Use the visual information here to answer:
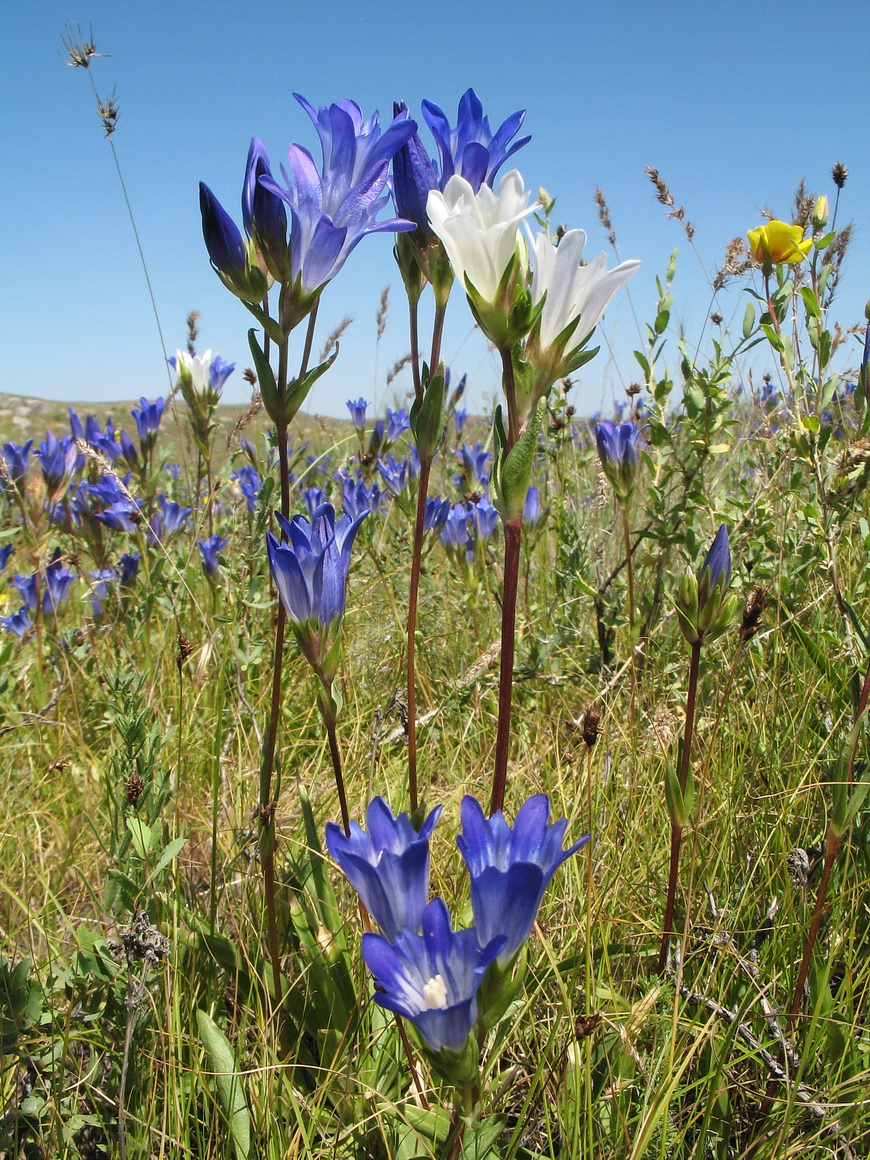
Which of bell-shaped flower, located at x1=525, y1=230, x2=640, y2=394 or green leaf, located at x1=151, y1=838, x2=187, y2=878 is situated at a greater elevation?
bell-shaped flower, located at x1=525, y1=230, x2=640, y2=394

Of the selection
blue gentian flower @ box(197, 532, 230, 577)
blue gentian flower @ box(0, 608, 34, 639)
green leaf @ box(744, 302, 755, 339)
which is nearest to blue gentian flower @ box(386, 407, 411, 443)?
blue gentian flower @ box(197, 532, 230, 577)

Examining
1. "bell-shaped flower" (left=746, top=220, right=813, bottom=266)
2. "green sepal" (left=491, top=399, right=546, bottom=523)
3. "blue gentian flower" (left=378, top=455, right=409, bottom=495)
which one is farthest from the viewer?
"blue gentian flower" (left=378, top=455, right=409, bottom=495)

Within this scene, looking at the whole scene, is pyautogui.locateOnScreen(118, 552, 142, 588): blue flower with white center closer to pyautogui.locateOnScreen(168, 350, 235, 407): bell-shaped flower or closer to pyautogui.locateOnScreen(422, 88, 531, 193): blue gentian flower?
pyautogui.locateOnScreen(168, 350, 235, 407): bell-shaped flower

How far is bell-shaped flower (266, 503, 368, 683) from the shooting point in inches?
46.0

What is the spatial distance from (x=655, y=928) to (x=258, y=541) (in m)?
1.58

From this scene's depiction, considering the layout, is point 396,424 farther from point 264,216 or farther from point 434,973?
point 434,973

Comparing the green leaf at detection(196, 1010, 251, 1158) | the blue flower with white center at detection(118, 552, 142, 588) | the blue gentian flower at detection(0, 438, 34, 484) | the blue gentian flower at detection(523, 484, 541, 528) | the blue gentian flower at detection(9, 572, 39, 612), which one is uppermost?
the blue gentian flower at detection(0, 438, 34, 484)

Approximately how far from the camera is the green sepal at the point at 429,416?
116 cm

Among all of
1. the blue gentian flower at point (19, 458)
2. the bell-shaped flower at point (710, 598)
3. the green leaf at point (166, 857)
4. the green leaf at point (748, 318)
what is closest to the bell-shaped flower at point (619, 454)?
the green leaf at point (748, 318)

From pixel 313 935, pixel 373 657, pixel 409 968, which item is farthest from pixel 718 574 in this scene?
pixel 373 657

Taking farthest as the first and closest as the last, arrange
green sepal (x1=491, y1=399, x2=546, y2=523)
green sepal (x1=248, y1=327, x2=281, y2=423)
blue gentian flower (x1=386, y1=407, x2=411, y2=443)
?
blue gentian flower (x1=386, y1=407, x2=411, y2=443)
green sepal (x1=248, y1=327, x2=281, y2=423)
green sepal (x1=491, y1=399, x2=546, y2=523)

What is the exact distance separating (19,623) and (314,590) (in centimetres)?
231

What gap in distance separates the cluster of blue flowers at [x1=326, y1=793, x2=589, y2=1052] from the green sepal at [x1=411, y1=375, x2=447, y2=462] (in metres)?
0.58

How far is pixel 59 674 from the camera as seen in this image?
2971 millimetres
